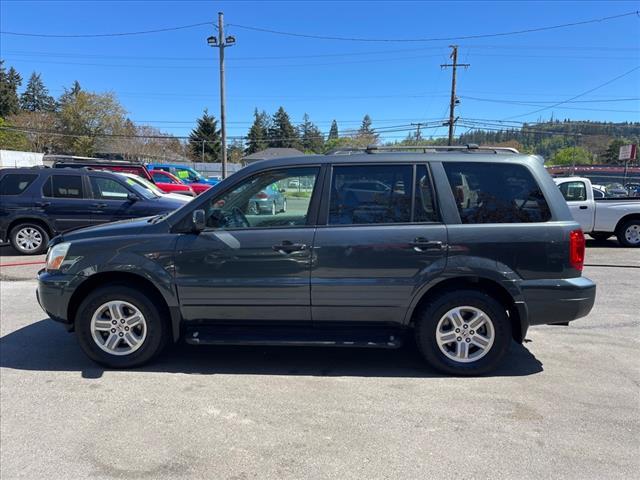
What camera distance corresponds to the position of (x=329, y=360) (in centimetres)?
425

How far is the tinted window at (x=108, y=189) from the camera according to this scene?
963 centimetres

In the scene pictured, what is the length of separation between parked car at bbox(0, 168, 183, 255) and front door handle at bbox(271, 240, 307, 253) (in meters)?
6.27

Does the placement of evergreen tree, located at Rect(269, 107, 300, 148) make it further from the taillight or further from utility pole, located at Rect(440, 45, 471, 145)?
the taillight

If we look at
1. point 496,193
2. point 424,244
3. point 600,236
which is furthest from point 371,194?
point 600,236

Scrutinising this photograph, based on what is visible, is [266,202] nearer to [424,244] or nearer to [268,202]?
[268,202]

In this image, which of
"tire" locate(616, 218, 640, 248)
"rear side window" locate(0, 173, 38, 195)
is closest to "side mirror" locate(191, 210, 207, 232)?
"rear side window" locate(0, 173, 38, 195)

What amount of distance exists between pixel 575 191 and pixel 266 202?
33.6 feet

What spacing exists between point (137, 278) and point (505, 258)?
10.3ft

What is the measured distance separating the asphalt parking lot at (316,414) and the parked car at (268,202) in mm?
1409

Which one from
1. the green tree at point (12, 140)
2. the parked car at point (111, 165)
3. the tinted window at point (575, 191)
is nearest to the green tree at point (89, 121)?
the green tree at point (12, 140)

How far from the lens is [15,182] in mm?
9586

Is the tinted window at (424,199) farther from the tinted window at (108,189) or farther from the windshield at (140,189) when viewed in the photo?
the tinted window at (108,189)

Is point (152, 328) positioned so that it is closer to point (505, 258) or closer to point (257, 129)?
point (505, 258)

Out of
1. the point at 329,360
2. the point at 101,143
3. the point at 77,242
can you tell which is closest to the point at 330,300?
the point at 329,360
